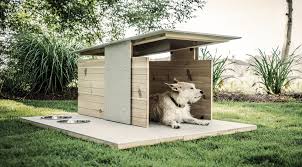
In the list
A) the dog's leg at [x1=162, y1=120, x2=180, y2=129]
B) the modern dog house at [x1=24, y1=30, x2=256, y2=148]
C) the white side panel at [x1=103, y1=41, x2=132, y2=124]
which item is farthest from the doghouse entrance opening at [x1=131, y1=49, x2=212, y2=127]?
the dog's leg at [x1=162, y1=120, x2=180, y2=129]

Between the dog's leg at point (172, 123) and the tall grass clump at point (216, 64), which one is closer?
the dog's leg at point (172, 123)

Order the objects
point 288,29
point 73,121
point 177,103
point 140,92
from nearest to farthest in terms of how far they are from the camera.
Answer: point 140,92, point 177,103, point 73,121, point 288,29

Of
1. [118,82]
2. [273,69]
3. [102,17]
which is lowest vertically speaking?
[118,82]

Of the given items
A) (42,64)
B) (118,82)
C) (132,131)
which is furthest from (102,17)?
(132,131)

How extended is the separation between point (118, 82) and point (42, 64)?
126 inches

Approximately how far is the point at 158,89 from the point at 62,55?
2.88 meters

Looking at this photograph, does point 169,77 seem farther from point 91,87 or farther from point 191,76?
point 91,87

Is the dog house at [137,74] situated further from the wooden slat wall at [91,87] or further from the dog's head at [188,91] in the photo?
the dog's head at [188,91]

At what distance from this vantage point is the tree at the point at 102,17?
9.34m

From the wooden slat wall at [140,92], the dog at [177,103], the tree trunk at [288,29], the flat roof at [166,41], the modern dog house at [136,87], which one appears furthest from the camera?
the tree trunk at [288,29]

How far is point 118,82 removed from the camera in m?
4.60

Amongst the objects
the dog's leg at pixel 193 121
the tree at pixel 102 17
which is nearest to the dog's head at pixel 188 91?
the dog's leg at pixel 193 121

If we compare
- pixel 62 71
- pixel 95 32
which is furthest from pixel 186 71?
pixel 95 32

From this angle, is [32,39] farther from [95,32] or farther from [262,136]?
[262,136]
